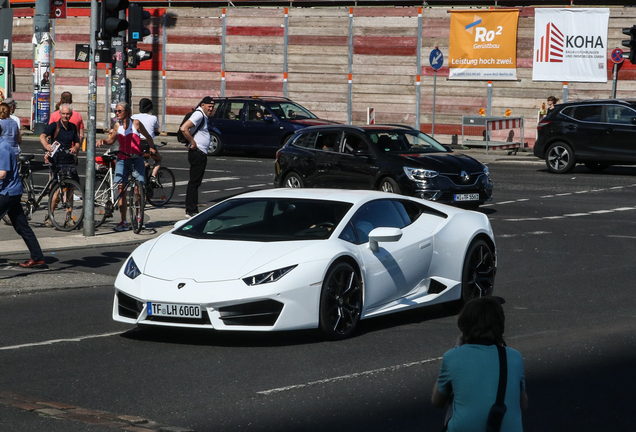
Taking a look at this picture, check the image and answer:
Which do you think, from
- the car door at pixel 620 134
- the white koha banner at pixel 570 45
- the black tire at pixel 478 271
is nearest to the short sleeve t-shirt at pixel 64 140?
the black tire at pixel 478 271

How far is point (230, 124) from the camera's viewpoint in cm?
3067

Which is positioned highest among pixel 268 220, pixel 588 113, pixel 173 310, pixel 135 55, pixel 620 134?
pixel 135 55

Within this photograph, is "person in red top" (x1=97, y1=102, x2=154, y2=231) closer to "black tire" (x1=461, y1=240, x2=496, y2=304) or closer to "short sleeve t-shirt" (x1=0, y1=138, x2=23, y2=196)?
"short sleeve t-shirt" (x1=0, y1=138, x2=23, y2=196)

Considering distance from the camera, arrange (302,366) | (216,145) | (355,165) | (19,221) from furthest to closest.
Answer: (216,145)
(355,165)
(19,221)
(302,366)

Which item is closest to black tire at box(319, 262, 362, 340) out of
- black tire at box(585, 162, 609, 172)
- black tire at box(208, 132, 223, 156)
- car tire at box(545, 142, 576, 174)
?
car tire at box(545, 142, 576, 174)

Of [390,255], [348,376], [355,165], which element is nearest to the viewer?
[348,376]

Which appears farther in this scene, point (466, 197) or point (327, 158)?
point (327, 158)

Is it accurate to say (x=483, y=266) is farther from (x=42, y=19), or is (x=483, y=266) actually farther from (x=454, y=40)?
(x=454, y=40)

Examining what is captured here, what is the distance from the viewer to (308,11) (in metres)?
35.5

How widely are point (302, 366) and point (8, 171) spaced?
5.39 metres

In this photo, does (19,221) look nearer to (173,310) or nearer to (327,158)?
(173,310)

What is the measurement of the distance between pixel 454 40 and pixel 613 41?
5036 millimetres

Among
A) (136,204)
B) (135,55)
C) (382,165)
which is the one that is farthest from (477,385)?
(135,55)

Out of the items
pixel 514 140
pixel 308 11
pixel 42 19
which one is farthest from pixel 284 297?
pixel 308 11
